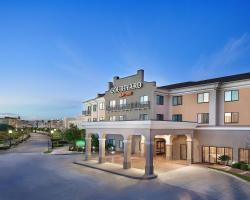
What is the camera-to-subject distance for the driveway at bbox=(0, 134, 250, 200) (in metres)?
18.8

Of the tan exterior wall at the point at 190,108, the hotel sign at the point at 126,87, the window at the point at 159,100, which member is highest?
the hotel sign at the point at 126,87

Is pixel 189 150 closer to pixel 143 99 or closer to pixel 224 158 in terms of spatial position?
pixel 224 158

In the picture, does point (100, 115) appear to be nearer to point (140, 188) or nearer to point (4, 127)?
point (140, 188)

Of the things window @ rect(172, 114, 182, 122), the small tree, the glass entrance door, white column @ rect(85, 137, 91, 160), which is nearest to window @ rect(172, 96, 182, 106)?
window @ rect(172, 114, 182, 122)

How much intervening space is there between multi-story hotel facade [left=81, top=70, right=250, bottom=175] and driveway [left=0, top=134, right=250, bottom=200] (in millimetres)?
3295

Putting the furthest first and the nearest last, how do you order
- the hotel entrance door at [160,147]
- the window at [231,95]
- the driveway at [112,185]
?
the hotel entrance door at [160,147], the window at [231,95], the driveway at [112,185]

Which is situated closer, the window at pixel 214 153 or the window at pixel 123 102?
the window at pixel 214 153

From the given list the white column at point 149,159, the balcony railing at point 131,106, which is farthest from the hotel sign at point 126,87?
the white column at point 149,159

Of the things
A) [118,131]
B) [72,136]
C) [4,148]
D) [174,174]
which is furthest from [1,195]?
[4,148]

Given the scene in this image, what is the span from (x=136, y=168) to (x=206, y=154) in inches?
390

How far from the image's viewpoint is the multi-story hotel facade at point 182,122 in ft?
92.8

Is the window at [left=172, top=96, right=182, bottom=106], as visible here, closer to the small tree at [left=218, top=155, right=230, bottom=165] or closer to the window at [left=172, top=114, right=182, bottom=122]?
the window at [left=172, top=114, right=182, bottom=122]

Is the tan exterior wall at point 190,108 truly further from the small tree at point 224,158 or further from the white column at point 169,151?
the small tree at point 224,158

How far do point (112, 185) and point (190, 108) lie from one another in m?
19.0
